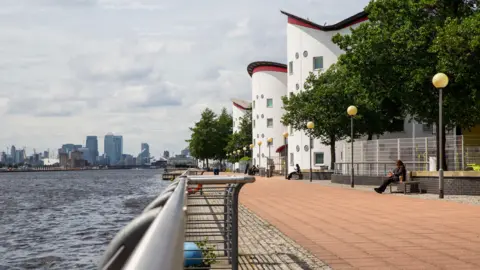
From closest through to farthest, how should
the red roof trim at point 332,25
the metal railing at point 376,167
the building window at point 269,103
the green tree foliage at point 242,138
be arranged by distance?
1. the metal railing at point 376,167
2. the red roof trim at point 332,25
3. the building window at point 269,103
4. the green tree foliage at point 242,138

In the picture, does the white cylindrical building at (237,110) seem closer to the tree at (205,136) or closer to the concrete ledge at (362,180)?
the tree at (205,136)

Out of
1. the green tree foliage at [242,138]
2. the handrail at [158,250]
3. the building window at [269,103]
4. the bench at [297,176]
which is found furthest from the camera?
→ the green tree foliage at [242,138]

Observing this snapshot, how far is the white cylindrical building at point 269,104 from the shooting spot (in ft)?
295

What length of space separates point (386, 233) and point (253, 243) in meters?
2.59

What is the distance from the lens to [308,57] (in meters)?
65.6

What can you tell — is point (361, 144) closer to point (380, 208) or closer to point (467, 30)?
point (467, 30)

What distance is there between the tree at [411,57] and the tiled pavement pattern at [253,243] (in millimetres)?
19564

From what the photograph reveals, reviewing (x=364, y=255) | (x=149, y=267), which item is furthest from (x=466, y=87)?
(x=149, y=267)

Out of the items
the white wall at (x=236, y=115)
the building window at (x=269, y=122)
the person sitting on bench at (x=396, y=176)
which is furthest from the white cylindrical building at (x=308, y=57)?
the white wall at (x=236, y=115)

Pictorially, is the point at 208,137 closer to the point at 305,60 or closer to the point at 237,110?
the point at 237,110

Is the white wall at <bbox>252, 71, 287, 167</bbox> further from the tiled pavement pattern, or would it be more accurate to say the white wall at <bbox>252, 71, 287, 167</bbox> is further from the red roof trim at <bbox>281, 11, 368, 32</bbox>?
the tiled pavement pattern

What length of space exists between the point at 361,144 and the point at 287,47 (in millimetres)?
37684

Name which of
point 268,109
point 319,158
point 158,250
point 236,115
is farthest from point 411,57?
point 236,115

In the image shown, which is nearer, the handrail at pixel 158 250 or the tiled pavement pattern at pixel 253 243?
the handrail at pixel 158 250
